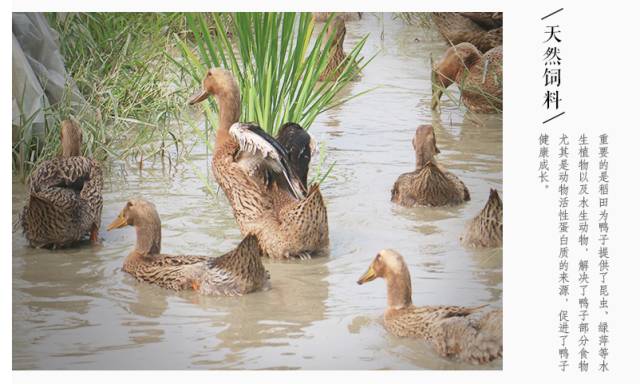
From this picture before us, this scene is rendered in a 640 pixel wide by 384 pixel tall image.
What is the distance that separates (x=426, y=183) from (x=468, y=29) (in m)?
1.12

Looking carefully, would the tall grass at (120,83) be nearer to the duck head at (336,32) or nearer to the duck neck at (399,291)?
the duck head at (336,32)

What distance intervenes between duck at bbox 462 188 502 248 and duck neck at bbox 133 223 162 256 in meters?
1.60

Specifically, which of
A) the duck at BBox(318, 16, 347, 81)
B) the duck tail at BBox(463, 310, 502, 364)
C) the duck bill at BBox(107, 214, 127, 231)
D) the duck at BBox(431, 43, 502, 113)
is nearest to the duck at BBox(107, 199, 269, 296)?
the duck bill at BBox(107, 214, 127, 231)

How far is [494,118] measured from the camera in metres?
7.59

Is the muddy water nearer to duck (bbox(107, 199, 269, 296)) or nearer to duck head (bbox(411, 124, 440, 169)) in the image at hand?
duck (bbox(107, 199, 269, 296))

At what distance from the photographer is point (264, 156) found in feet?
23.0

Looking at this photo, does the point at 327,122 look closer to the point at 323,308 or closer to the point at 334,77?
the point at 334,77

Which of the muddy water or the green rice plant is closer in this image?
the muddy water

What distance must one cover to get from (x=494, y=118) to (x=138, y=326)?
92.0 inches

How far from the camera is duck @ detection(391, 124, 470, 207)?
7.41m

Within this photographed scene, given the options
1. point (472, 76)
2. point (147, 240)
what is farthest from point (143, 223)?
point (472, 76)

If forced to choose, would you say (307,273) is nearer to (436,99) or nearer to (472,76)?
(436,99)

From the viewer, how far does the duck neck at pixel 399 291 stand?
21.5ft
